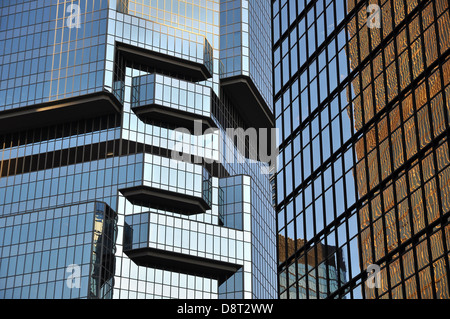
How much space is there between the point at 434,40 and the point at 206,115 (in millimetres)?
87023

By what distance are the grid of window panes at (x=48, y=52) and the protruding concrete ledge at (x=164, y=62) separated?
445 cm

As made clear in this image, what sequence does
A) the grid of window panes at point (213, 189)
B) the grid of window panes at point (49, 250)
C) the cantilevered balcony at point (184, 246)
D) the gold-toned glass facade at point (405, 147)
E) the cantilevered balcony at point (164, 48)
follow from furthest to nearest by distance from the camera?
the cantilevered balcony at point (164, 48) < the grid of window panes at point (213, 189) < the cantilevered balcony at point (184, 246) < the grid of window panes at point (49, 250) < the gold-toned glass facade at point (405, 147)

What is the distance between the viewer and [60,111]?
137 meters

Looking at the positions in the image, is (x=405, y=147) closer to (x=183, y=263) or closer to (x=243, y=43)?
(x=183, y=263)

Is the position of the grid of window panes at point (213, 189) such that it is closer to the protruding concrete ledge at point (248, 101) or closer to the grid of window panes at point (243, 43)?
the protruding concrete ledge at point (248, 101)

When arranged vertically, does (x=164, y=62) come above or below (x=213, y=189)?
above

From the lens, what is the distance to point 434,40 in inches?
2042

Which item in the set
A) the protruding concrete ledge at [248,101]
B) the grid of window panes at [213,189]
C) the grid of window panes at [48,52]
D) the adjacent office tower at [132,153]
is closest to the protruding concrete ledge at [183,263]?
the adjacent office tower at [132,153]

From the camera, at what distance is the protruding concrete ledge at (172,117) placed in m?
136

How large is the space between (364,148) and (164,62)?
87129 mm

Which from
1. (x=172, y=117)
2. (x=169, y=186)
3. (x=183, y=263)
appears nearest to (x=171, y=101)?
(x=172, y=117)

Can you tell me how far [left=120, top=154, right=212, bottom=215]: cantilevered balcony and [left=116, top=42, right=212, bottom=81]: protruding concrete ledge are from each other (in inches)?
690
